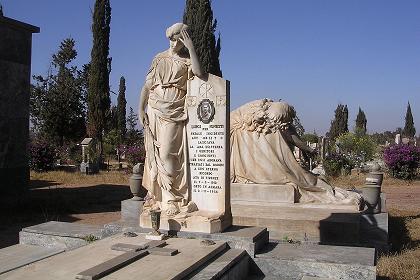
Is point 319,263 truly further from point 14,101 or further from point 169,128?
point 14,101

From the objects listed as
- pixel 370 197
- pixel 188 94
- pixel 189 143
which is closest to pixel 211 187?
pixel 189 143

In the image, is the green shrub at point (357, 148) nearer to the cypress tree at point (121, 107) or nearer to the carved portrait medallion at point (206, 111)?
the carved portrait medallion at point (206, 111)

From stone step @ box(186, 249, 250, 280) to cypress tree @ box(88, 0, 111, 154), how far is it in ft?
86.0

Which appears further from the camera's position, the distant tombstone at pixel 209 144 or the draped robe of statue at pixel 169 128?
the draped robe of statue at pixel 169 128

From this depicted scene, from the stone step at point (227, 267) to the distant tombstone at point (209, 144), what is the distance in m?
0.61

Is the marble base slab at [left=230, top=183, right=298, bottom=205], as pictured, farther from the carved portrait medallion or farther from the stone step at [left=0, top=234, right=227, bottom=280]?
the stone step at [left=0, top=234, right=227, bottom=280]

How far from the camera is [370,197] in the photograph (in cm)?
817

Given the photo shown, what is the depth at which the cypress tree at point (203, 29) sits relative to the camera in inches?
971

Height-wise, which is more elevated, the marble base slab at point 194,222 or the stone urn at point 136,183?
the stone urn at point 136,183

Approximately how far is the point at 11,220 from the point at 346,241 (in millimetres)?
7068

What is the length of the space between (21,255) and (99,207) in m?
6.43

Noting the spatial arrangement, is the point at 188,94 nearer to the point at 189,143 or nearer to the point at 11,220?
the point at 189,143

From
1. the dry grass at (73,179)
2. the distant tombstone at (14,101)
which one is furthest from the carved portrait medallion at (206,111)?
the dry grass at (73,179)

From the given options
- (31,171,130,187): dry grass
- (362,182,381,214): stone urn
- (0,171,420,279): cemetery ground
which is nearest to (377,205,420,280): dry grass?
(0,171,420,279): cemetery ground
